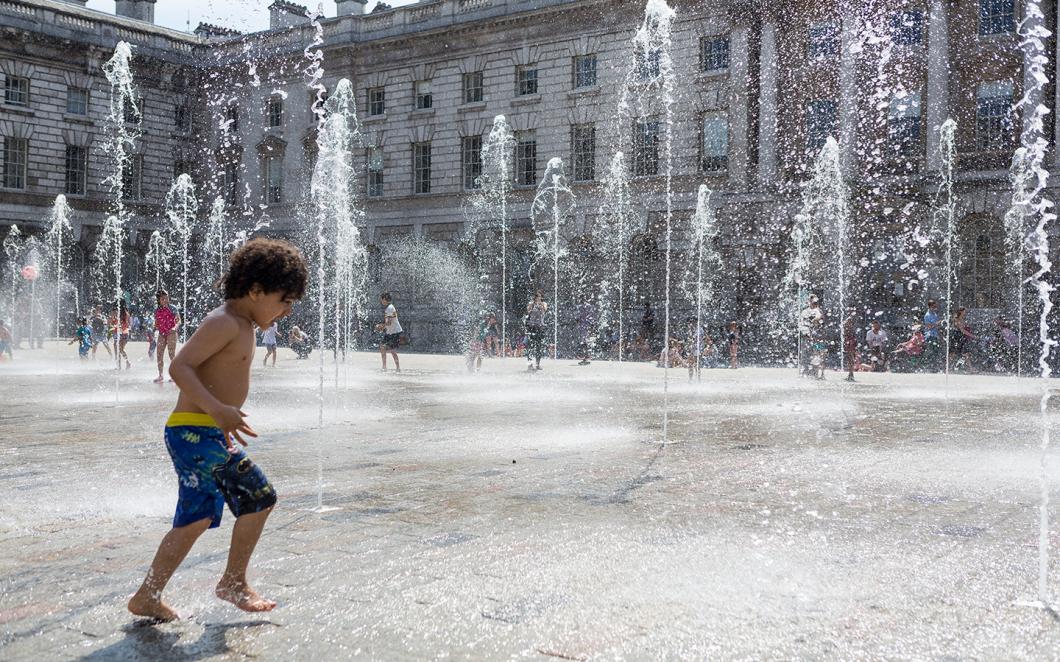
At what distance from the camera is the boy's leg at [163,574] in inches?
143

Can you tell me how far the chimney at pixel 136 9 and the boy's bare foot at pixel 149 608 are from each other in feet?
166

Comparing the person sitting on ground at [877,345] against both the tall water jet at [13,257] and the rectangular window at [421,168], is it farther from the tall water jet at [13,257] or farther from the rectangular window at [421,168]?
the tall water jet at [13,257]

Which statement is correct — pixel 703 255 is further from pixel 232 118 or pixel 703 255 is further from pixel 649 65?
pixel 232 118

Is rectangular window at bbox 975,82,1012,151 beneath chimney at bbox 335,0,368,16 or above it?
beneath

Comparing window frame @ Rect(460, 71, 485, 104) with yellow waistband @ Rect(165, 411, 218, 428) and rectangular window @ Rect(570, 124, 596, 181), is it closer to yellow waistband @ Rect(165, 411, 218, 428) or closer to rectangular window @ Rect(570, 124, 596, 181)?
rectangular window @ Rect(570, 124, 596, 181)

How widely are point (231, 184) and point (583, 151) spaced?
16.8m

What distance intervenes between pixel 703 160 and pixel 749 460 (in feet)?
83.1

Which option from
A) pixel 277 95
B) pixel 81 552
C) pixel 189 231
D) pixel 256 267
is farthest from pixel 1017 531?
pixel 189 231

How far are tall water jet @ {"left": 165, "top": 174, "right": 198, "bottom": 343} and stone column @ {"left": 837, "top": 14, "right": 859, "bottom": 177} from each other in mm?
27400

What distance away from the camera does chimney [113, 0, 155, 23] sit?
48.9m

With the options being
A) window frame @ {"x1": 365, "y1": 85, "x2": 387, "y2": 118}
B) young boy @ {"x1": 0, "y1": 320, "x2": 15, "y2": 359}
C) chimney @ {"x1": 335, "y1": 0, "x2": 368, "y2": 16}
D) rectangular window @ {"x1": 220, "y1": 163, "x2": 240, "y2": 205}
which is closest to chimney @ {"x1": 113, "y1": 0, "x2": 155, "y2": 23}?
rectangular window @ {"x1": 220, "y1": 163, "x2": 240, "y2": 205}

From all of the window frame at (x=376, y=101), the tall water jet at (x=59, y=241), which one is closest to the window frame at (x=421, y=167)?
the window frame at (x=376, y=101)

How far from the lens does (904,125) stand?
1173 inches

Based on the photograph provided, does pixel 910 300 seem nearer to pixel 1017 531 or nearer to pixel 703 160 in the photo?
pixel 703 160
